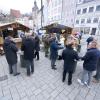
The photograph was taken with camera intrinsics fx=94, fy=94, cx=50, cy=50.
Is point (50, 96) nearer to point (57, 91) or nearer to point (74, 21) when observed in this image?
point (57, 91)

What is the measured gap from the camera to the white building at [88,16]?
76.1ft

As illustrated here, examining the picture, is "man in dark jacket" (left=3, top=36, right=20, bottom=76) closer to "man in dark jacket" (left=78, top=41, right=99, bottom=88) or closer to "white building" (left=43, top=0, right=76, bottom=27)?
"man in dark jacket" (left=78, top=41, right=99, bottom=88)

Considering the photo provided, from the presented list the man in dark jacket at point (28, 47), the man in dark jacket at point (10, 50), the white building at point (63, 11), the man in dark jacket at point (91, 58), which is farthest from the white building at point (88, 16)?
the man in dark jacket at point (10, 50)

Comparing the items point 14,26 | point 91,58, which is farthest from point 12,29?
point 91,58

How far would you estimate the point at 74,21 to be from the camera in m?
29.2

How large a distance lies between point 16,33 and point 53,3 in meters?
31.4

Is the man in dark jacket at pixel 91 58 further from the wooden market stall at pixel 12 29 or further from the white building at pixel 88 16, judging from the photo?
the white building at pixel 88 16

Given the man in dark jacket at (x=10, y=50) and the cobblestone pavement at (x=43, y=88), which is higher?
the man in dark jacket at (x=10, y=50)

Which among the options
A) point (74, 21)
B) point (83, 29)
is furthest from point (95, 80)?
point (74, 21)

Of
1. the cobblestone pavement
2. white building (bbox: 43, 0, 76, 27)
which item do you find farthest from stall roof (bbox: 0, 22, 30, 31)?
white building (bbox: 43, 0, 76, 27)

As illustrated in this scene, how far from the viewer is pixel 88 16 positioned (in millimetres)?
24906

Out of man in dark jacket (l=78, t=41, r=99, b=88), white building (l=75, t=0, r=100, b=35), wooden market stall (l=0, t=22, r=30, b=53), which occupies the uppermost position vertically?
white building (l=75, t=0, r=100, b=35)

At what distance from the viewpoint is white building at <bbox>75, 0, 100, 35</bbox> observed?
913 inches

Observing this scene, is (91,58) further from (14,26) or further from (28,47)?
(14,26)
